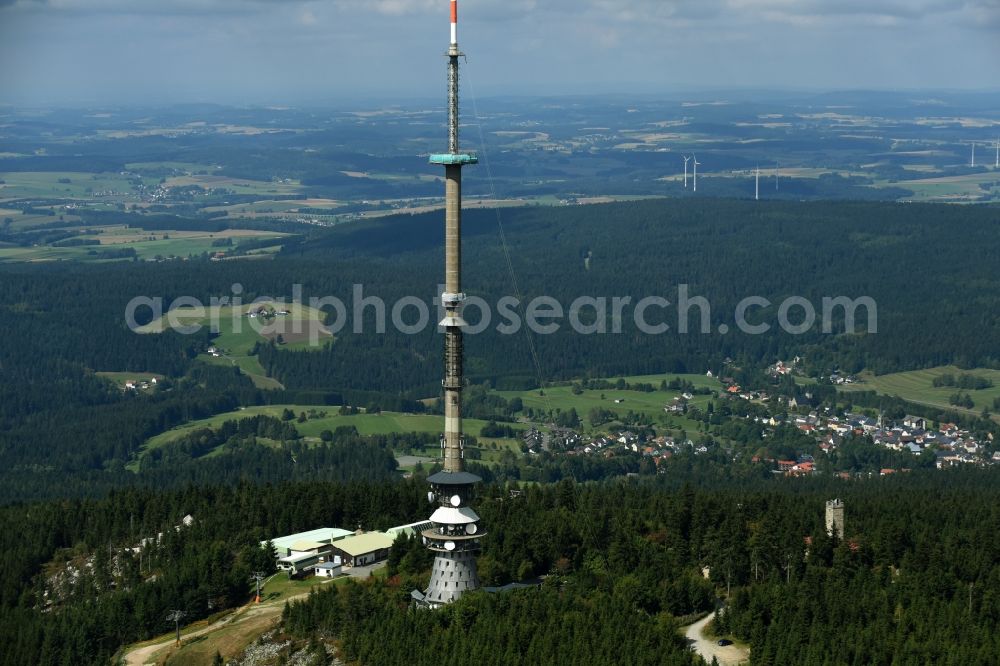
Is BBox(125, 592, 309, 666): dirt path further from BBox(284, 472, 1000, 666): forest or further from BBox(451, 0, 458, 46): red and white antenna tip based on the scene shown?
BBox(451, 0, 458, 46): red and white antenna tip

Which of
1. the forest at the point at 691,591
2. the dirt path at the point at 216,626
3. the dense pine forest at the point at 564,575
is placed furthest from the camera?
the dirt path at the point at 216,626

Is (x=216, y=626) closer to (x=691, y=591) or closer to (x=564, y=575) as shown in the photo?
(x=564, y=575)

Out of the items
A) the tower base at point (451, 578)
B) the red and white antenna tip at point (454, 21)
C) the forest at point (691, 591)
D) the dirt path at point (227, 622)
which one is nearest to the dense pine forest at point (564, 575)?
the forest at point (691, 591)

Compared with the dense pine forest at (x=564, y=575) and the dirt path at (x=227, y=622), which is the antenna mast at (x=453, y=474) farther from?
the dirt path at (x=227, y=622)

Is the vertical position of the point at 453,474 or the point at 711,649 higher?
the point at 453,474

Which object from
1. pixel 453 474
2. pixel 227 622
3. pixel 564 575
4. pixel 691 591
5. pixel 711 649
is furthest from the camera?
pixel 564 575

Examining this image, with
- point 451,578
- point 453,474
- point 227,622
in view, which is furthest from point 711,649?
point 227,622

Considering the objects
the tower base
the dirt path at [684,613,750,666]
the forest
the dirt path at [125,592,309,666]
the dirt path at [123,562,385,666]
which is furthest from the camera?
the dirt path at [125,592,309,666]

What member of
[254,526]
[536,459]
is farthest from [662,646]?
[536,459]

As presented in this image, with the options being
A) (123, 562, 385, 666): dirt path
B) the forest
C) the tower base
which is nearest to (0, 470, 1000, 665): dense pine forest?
the forest
